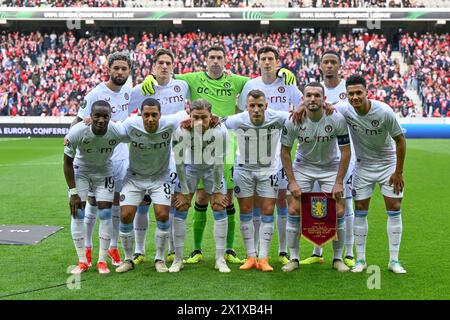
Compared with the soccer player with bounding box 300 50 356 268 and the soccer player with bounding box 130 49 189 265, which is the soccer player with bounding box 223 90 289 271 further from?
the soccer player with bounding box 130 49 189 265

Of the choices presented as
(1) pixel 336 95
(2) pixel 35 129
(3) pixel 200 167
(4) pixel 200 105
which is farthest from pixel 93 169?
(2) pixel 35 129

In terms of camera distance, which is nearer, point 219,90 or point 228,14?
point 219,90

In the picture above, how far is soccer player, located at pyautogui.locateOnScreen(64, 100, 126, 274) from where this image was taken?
7.40 metres

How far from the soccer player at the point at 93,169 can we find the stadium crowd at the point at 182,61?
26231mm

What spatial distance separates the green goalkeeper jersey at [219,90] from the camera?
27.9 ft

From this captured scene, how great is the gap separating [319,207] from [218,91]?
2060 mm

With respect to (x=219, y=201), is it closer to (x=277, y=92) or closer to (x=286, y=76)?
(x=277, y=92)

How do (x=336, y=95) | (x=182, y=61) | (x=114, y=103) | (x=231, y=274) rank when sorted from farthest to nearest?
1. (x=182, y=61)
2. (x=336, y=95)
3. (x=114, y=103)
4. (x=231, y=274)

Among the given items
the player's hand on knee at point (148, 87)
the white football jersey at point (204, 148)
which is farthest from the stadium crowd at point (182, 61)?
the white football jersey at point (204, 148)

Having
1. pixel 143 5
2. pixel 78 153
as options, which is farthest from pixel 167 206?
pixel 143 5

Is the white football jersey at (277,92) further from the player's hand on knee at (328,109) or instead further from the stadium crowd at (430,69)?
the stadium crowd at (430,69)

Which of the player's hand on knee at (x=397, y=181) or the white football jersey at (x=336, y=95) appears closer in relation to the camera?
the player's hand on knee at (x=397, y=181)

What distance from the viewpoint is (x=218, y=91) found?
8508 mm
